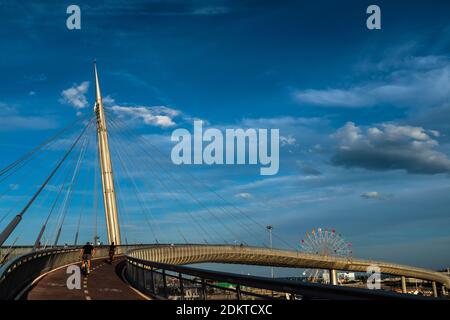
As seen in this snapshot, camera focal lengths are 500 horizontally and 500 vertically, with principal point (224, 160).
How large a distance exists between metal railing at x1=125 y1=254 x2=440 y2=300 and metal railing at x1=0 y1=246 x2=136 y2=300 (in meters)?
4.91

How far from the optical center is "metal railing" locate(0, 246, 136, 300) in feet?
53.2

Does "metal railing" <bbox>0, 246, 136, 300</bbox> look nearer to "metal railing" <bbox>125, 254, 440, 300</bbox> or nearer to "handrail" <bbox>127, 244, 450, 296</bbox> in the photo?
"metal railing" <bbox>125, 254, 440, 300</bbox>

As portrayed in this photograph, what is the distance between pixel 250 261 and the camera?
114 meters

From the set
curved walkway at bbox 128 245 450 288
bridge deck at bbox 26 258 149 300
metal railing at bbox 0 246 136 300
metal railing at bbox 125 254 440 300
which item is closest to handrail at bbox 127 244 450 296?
curved walkway at bbox 128 245 450 288

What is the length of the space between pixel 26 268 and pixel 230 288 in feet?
47.3

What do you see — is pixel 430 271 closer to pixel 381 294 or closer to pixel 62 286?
pixel 62 286

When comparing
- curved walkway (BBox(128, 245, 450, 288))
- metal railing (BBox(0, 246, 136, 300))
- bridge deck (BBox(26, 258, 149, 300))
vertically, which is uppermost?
curved walkway (BBox(128, 245, 450, 288))

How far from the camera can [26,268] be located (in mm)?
22906

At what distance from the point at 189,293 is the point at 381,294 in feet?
30.9
